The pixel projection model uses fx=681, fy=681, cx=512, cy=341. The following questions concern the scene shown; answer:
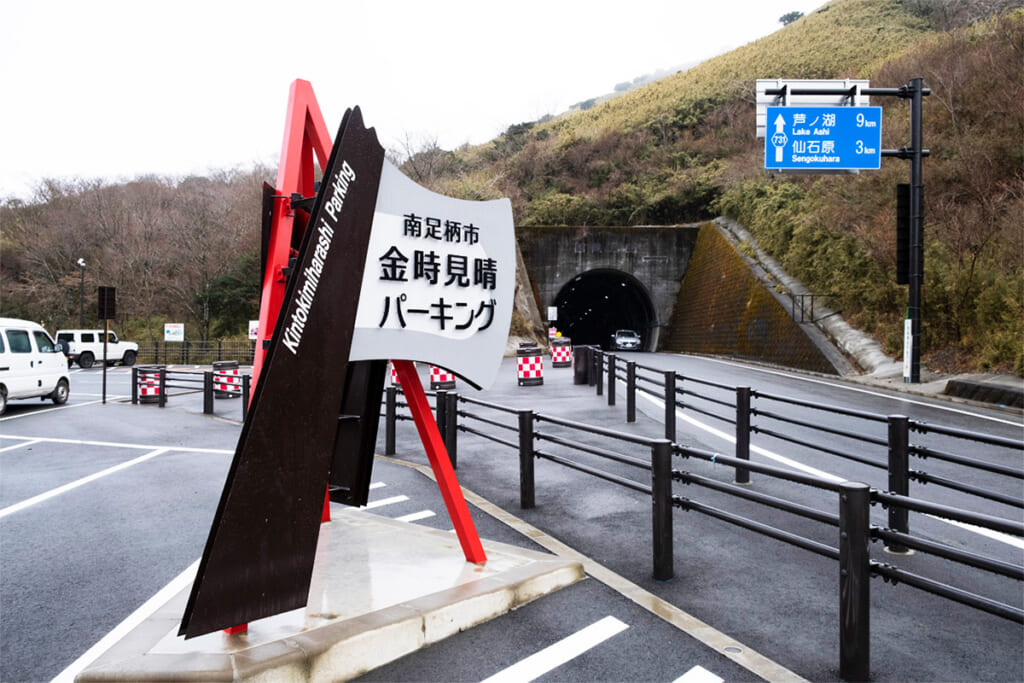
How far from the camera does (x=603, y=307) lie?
55844 millimetres

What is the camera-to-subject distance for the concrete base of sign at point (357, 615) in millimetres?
3367

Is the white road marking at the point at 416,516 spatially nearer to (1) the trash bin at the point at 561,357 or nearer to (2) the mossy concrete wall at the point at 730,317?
(2) the mossy concrete wall at the point at 730,317

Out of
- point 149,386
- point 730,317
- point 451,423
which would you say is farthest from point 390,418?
point 730,317

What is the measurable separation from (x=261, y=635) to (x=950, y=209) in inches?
890

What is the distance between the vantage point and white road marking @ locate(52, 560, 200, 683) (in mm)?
3686

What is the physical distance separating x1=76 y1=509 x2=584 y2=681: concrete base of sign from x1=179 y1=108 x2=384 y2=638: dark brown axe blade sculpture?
225mm

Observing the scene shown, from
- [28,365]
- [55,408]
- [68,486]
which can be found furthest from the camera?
[55,408]

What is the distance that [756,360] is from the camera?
1083 inches

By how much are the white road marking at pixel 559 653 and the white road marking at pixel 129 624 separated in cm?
224

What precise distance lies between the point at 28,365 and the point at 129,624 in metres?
16.4

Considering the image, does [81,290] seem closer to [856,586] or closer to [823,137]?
[823,137]

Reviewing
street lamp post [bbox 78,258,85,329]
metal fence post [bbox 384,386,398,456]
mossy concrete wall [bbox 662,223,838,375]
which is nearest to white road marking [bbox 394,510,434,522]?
metal fence post [bbox 384,386,398,456]

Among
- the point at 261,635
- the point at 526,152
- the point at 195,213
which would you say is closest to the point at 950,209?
the point at 261,635

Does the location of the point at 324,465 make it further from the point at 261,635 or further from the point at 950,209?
the point at 950,209
